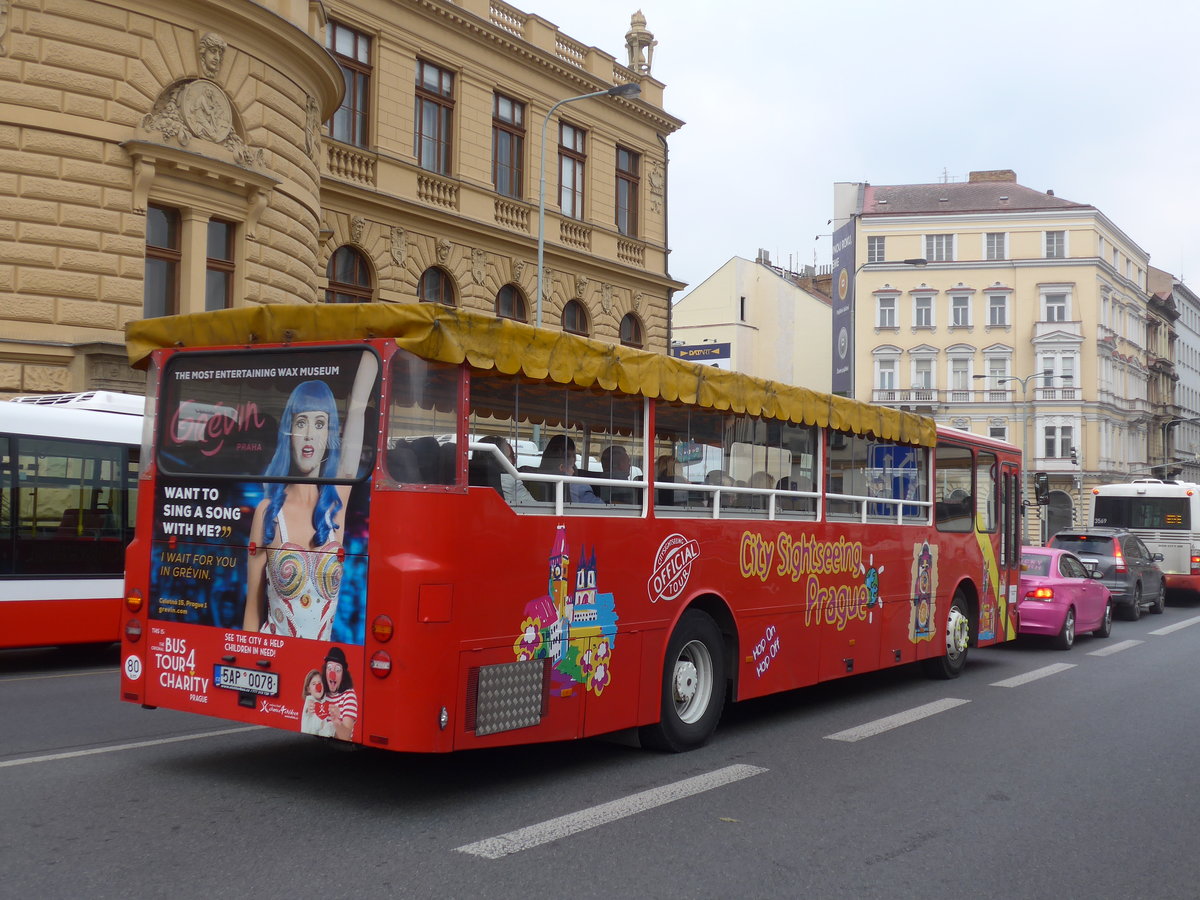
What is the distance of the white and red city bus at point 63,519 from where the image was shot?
39.1 ft

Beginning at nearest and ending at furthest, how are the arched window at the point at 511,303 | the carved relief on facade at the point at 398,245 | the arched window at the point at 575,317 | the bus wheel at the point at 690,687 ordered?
the bus wheel at the point at 690,687 → the carved relief on facade at the point at 398,245 → the arched window at the point at 511,303 → the arched window at the point at 575,317

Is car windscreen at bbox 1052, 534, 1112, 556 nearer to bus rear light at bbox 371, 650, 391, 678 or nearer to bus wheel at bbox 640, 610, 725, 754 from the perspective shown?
bus wheel at bbox 640, 610, 725, 754

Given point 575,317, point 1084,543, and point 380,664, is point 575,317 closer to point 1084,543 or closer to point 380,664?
point 1084,543

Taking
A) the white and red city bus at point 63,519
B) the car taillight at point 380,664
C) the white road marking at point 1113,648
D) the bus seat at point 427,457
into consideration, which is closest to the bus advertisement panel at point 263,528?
the car taillight at point 380,664

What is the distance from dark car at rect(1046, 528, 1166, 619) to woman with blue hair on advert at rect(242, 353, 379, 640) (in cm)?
1736

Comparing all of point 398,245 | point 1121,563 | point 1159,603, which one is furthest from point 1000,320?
point 398,245

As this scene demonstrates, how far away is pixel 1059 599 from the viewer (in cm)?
1591

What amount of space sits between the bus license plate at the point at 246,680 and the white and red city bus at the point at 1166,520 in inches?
961

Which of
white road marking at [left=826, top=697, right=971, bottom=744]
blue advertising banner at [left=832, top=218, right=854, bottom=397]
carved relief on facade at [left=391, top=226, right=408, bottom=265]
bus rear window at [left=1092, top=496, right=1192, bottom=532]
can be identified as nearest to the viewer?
white road marking at [left=826, top=697, right=971, bottom=744]

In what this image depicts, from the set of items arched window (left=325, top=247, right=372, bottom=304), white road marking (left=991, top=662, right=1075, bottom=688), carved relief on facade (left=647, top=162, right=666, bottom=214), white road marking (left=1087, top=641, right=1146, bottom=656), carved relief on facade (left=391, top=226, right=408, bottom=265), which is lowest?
white road marking (left=1087, top=641, right=1146, bottom=656)

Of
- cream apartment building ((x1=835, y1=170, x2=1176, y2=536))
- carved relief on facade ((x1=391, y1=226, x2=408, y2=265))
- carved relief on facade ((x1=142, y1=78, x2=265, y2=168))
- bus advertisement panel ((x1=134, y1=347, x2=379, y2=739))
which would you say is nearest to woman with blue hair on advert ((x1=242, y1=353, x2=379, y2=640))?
bus advertisement panel ((x1=134, y1=347, x2=379, y2=739))

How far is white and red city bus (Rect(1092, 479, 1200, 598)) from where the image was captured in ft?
87.6

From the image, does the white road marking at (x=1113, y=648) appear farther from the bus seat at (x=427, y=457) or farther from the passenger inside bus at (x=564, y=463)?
the bus seat at (x=427, y=457)

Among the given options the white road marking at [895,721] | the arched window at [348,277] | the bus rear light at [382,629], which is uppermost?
the arched window at [348,277]
